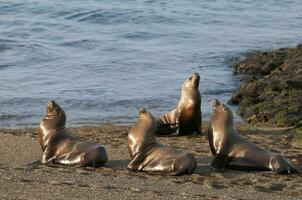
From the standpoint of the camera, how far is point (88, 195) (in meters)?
8.06

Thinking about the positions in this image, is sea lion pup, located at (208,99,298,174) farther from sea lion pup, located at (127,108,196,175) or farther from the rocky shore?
the rocky shore

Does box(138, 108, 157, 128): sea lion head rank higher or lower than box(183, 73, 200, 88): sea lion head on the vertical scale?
higher

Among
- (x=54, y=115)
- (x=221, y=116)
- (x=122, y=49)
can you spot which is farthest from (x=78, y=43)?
(x=221, y=116)

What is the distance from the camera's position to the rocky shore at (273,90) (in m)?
13.7

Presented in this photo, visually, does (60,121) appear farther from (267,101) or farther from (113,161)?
(267,101)

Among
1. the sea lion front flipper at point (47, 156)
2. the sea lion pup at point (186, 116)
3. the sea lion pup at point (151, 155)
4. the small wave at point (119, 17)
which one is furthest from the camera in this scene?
the small wave at point (119, 17)

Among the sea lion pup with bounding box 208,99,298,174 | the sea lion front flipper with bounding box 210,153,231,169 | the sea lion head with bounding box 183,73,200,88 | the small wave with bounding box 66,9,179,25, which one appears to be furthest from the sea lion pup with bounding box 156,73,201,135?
the small wave with bounding box 66,9,179,25

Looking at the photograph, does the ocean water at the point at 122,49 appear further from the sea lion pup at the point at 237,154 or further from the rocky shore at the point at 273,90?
the sea lion pup at the point at 237,154

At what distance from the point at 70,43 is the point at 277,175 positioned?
16.5 meters

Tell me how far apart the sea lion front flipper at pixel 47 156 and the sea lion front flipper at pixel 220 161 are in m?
1.86

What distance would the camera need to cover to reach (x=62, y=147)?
9.91 metres

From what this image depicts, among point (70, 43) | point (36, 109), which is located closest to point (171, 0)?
point (70, 43)

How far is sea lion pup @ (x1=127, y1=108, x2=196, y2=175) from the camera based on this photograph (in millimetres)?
9227

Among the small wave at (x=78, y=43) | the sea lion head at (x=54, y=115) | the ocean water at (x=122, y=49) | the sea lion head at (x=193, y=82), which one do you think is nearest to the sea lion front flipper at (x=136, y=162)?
the sea lion head at (x=54, y=115)
